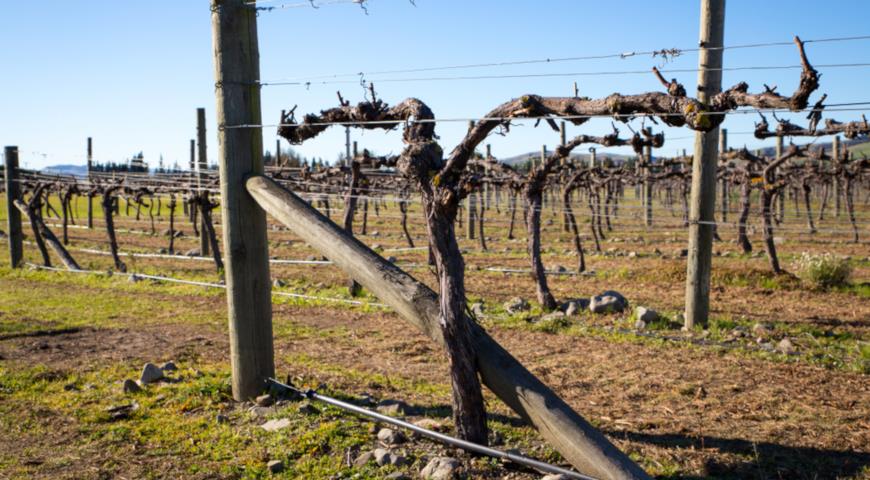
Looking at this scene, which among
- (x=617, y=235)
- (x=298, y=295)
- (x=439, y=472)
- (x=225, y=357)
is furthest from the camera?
(x=617, y=235)

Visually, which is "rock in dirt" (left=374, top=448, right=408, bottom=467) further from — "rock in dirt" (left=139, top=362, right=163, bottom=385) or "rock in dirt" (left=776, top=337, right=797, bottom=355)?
"rock in dirt" (left=776, top=337, right=797, bottom=355)

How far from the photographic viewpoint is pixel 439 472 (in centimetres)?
335

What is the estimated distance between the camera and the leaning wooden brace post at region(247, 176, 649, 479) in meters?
3.00

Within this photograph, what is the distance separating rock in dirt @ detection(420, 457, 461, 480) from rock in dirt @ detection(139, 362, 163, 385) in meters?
2.88

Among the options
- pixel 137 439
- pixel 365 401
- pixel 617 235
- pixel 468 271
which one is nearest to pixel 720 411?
pixel 365 401

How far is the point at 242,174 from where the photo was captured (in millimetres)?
4559

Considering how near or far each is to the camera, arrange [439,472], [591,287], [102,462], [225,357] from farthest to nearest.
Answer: [591,287], [225,357], [102,462], [439,472]

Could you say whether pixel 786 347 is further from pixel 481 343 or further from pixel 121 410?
pixel 121 410

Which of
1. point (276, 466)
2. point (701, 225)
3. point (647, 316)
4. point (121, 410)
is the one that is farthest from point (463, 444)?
point (701, 225)

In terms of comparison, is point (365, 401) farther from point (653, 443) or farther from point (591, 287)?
point (591, 287)

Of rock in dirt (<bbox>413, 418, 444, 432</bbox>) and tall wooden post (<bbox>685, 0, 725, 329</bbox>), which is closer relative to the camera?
rock in dirt (<bbox>413, 418, 444, 432</bbox>)

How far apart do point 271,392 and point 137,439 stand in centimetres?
85

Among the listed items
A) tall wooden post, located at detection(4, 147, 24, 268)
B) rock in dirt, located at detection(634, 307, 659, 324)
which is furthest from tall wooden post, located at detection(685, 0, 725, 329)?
tall wooden post, located at detection(4, 147, 24, 268)

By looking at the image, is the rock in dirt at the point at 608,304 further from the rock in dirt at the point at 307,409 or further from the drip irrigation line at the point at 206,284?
the rock in dirt at the point at 307,409
